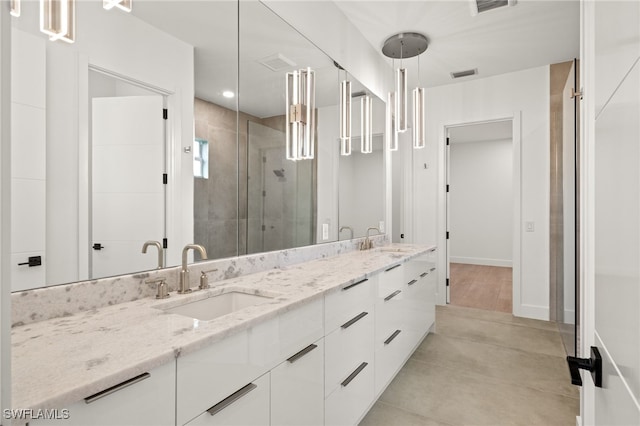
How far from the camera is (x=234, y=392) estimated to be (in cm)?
106

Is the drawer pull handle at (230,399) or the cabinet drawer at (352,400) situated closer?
the drawer pull handle at (230,399)

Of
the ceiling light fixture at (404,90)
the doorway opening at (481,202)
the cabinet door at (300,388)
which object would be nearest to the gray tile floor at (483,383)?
the cabinet door at (300,388)

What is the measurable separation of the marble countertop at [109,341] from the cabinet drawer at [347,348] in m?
0.28

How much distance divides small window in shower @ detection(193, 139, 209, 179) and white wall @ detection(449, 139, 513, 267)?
7.09m

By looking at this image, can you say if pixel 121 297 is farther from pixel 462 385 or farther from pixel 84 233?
pixel 462 385

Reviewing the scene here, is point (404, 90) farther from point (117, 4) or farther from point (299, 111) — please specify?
point (117, 4)

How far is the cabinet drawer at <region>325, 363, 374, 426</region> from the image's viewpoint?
1.60m

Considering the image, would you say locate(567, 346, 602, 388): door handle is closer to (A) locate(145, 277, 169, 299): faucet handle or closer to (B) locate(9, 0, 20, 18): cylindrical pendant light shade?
(A) locate(145, 277, 169, 299): faucet handle

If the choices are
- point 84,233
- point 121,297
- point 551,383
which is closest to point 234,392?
point 121,297

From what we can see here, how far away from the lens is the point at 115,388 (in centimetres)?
77

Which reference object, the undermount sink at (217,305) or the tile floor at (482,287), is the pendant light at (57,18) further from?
the tile floor at (482,287)

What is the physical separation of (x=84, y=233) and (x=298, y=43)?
190 centimetres

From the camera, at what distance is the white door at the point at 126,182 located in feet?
4.30

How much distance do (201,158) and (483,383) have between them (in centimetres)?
245
